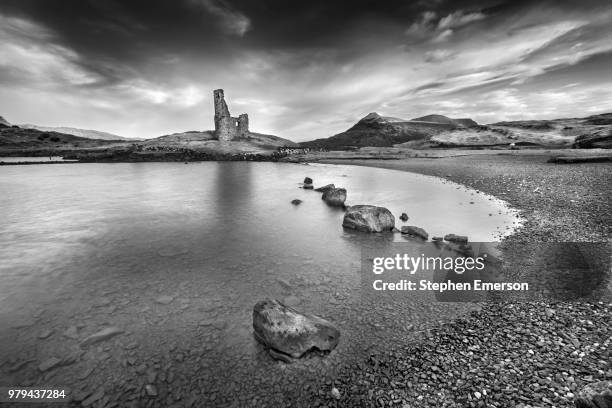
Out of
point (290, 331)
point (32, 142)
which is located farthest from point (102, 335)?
point (32, 142)

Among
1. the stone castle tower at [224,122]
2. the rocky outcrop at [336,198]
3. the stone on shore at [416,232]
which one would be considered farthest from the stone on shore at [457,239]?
the stone castle tower at [224,122]

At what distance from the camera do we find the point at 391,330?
7.18 m

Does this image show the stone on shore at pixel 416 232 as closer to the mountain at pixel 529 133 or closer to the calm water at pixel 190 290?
the calm water at pixel 190 290

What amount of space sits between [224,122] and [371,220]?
9510 centimetres

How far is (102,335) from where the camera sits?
7.09 m

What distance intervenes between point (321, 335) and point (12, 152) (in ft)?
457

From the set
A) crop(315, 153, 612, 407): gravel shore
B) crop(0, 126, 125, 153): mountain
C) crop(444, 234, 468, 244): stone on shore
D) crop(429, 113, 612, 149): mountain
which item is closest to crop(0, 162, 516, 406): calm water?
crop(315, 153, 612, 407): gravel shore

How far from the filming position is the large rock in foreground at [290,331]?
20.9 feet

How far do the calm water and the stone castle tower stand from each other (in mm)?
82383

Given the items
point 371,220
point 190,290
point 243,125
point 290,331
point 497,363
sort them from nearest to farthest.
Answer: point 497,363 < point 290,331 < point 190,290 < point 371,220 < point 243,125

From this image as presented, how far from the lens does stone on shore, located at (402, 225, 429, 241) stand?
14.2 metres

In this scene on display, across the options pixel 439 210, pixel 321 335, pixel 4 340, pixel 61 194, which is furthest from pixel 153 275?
pixel 61 194

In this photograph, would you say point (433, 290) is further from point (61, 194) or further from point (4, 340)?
point (61, 194)

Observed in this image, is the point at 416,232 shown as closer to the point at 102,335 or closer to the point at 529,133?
the point at 102,335
